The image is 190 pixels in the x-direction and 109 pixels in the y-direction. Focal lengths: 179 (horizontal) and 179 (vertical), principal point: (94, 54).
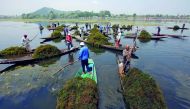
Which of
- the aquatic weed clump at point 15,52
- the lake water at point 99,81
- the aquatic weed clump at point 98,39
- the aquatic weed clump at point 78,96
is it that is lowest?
the lake water at point 99,81

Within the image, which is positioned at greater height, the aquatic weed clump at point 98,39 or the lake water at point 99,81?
the aquatic weed clump at point 98,39

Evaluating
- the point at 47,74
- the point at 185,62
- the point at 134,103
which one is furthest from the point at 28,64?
the point at 185,62

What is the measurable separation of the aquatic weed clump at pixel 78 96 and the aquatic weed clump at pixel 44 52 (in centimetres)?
1125

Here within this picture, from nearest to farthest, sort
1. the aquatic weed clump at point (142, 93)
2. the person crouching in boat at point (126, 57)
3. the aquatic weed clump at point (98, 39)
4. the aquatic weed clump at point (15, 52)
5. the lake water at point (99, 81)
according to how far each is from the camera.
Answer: the aquatic weed clump at point (142, 93), the lake water at point (99, 81), the person crouching in boat at point (126, 57), the aquatic weed clump at point (15, 52), the aquatic weed clump at point (98, 39)

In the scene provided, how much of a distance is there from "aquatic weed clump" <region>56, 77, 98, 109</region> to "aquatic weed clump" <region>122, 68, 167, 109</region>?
7.21 feet

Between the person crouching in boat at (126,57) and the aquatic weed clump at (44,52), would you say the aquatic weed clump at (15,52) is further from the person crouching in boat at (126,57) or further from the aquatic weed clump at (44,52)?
the person crouching in boat at (126,57)

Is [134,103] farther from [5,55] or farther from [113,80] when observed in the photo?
[5,55]

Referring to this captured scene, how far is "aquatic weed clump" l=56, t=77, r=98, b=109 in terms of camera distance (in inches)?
365

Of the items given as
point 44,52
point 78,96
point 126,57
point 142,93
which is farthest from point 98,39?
point 78,96

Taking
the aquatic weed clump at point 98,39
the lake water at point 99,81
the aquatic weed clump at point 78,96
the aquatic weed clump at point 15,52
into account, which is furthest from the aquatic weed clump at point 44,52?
the aquatic weed clump at point 78,96

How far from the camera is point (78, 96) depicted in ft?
32.1

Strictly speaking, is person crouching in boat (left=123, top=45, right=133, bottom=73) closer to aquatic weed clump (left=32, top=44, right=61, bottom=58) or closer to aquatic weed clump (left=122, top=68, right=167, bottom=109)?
aquatic weed clump (left=122, top=68, right=167, bottom=109)

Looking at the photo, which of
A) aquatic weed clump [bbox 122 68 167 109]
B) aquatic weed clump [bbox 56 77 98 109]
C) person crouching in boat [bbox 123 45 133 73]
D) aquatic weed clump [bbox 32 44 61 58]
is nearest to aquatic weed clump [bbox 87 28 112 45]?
aquatic weed clump [bbox 32 44 61 58]

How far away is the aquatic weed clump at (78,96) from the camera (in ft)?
30.4
